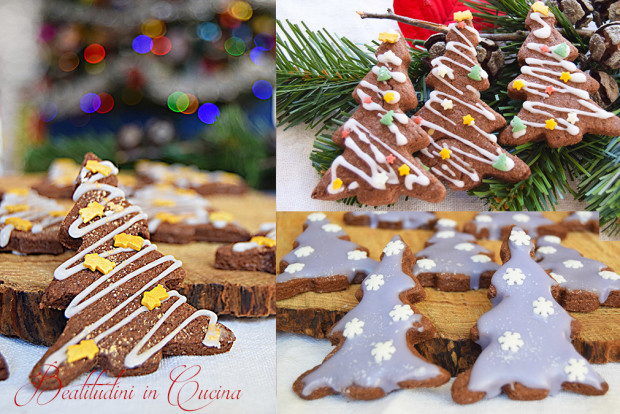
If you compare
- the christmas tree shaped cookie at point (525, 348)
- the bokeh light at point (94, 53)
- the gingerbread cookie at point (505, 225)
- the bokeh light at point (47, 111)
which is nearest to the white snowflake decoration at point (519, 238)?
the christmas tree shaped cookie at point (525, 348)

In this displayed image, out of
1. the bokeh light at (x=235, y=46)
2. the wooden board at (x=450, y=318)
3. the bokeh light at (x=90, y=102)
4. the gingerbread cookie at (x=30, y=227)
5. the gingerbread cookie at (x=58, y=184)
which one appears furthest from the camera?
the bokeh light at (x=90, y=102)

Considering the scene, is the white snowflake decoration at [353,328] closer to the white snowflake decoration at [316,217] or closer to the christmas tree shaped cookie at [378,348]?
the christmas tree shaped cookie at [378,348]

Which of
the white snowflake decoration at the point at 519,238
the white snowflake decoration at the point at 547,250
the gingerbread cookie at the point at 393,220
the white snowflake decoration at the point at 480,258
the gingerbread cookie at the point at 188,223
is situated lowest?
the gingerbread cookie at the point at 188,223

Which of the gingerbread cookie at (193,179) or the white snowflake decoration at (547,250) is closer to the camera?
the white snowflake decoration at (547,250)

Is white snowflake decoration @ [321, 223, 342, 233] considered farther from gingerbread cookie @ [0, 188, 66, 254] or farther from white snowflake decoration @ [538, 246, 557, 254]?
gingerbread cookie @ [0, 188, 66, 254]

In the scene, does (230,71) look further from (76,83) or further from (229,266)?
(229,266)

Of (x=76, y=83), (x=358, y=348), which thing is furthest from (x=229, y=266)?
(x=76, y=83)
